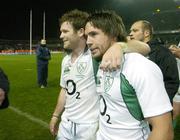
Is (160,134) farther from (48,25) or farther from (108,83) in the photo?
(48,25)

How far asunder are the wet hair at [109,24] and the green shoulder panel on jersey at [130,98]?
40 centimetres

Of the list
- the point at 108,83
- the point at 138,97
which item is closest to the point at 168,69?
the point at 108,83

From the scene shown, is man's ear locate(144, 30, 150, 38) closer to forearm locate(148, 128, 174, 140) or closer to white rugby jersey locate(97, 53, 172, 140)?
white rugby jersey locate(97, 53, 172, 140)

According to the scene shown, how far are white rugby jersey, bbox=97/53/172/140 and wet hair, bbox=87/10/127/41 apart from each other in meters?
0.26

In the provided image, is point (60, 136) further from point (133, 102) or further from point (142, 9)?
point (142, 9)

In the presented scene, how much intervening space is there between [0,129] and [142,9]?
5587 centimetres

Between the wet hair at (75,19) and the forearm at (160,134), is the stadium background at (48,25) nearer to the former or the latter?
the wet hair at (75,19)

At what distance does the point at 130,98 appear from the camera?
8.58 feet

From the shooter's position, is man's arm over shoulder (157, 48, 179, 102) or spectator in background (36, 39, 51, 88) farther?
spectator in background (36, 39, 51, 88)

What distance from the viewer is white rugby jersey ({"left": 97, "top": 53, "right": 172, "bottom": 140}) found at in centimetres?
250

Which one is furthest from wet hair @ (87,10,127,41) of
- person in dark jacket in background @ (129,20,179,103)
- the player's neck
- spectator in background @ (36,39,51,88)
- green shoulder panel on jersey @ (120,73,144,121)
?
spectator in background @ (36,39,51,88)

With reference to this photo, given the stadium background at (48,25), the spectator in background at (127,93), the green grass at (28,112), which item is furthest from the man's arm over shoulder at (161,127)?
the stadium background at (48,25)

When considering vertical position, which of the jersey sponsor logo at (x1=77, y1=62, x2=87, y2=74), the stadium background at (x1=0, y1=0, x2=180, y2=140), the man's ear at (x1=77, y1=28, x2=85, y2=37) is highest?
the man's ear at (x1=77, y1=28, x2=85, y2=37)

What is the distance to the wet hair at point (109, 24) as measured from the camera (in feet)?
9.45
